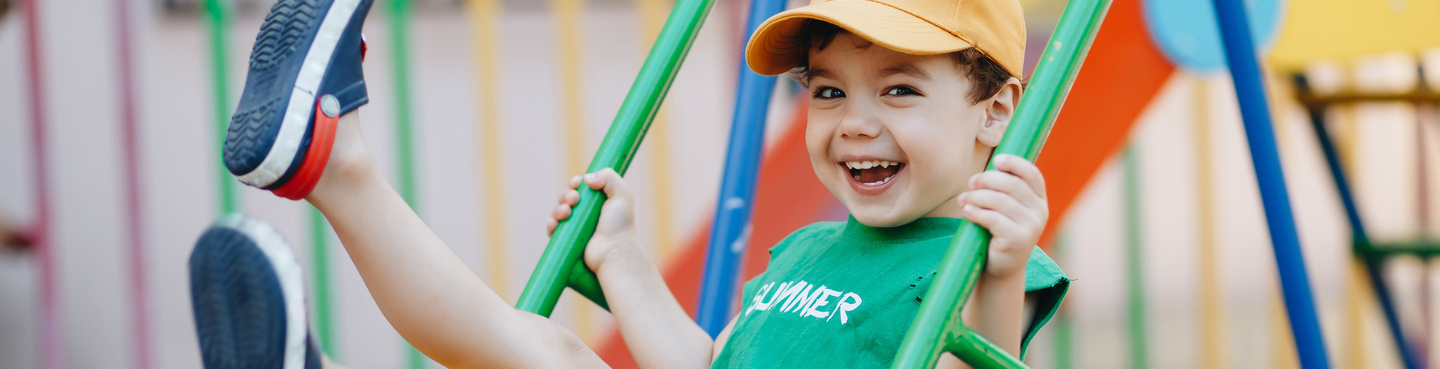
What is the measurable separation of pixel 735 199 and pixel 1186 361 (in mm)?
2077

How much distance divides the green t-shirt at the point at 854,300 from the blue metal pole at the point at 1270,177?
0.75 ft

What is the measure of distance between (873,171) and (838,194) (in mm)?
34

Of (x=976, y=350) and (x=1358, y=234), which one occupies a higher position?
(x=1358, y=234)

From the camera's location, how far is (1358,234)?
6.41 ft

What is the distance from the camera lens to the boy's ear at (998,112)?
90cm

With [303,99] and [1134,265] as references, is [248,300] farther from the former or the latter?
[1134,265]

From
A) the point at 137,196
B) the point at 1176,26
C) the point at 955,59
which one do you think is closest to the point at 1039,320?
the point at 955,59

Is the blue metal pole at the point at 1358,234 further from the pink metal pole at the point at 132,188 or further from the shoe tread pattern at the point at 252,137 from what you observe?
the pink metal pole at the point at 132,188

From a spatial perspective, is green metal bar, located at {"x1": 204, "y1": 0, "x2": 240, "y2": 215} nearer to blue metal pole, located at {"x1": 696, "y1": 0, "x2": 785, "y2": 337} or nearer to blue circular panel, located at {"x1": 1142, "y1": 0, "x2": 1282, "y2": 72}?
blue metal pole, located at {"x1": 696, "y1": 0, "x2": 785, "y2": 337}

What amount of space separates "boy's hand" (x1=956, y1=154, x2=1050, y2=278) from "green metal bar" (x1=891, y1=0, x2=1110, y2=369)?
0.04 ft

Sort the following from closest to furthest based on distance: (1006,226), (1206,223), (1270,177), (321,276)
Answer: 1. (1006,226)
2. (1270,177)
3. (321,276)
4. (1206,223)

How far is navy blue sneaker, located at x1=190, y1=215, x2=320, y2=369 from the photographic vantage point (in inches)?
32.9

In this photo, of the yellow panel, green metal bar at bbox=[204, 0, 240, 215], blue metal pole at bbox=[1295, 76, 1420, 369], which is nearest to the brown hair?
the yellow panel

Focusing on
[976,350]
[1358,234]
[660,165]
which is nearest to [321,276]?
[660,165]
